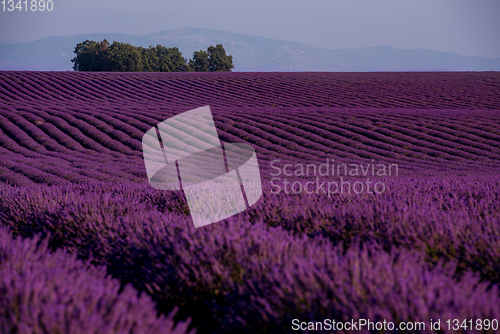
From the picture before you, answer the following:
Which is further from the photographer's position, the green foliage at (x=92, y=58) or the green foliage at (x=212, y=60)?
the green foliage at (x=212, y=60)

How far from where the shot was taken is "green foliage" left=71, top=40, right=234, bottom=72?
5347cm

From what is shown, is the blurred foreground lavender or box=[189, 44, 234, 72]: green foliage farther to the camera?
box=[189, 44, 234, 72]: green foliage

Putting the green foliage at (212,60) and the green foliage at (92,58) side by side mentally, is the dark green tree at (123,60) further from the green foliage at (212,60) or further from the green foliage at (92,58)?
the green foliage at (212,60)

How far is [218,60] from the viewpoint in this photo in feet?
205

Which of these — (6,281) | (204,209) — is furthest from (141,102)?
(6,281)

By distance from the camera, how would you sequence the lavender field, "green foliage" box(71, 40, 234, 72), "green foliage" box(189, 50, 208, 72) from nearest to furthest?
the lavender field, "green foliage" box(71, 40, 234, 72), "green foliage" box(189, 50, 208, 72)

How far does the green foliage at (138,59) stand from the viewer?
175 feet

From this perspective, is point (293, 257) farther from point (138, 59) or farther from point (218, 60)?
point (218, 60)

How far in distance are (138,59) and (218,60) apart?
14.5 meters

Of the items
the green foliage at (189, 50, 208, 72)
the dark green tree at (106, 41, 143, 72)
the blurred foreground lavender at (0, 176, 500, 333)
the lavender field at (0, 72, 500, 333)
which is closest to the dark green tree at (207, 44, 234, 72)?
the green foliage at (189, 50, 208, 72)

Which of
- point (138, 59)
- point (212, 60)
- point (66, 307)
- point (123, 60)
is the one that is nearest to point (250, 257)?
point (66, 307)

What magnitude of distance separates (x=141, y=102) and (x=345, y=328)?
24168mm

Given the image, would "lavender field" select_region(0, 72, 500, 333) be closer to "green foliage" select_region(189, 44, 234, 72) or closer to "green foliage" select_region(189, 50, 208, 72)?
Result: "green foliage" select_region(189, 44, 234, 72)

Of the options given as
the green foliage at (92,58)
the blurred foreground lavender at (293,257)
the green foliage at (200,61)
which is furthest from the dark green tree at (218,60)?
the blurred foreground lavender at (293,257)
